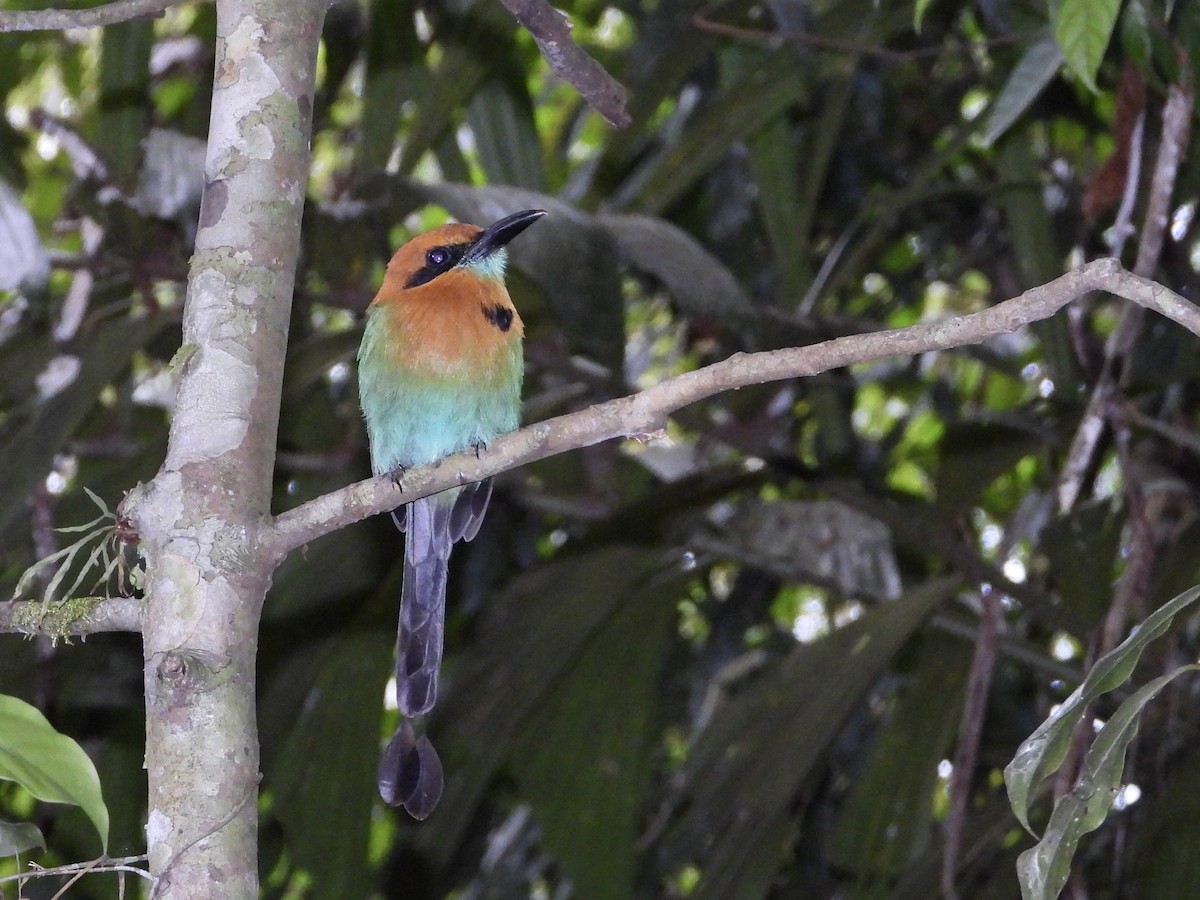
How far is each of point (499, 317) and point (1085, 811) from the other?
1726 mm

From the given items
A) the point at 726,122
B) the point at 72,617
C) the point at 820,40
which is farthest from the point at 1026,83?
the point at 72,617

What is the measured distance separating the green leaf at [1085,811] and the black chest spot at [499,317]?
1.69 m

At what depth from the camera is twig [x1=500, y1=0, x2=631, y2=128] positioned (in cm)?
186

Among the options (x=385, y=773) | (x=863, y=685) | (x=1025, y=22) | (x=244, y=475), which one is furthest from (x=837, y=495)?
(x=244, y=475)

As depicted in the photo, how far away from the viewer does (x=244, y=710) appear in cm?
142

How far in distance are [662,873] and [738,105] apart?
1880 millimetres

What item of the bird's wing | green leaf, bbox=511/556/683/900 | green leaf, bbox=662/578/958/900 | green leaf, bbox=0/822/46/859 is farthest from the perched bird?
green leaf, bbox=0/822/46/859

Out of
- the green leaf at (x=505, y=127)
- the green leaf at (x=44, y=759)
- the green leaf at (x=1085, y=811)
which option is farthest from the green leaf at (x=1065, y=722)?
the green leaf at (x=505, y=127)

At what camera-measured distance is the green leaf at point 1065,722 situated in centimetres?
140

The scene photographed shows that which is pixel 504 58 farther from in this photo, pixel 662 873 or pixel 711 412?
pixel 662 873

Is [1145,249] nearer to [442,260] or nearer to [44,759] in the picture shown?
[442,260]

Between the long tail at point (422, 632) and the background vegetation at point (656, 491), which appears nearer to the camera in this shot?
the long tail at point (422, 632)

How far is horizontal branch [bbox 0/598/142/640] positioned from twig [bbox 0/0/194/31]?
0.72 metres

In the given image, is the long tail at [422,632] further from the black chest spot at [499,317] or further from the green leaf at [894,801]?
the green leaf at [894,801]
